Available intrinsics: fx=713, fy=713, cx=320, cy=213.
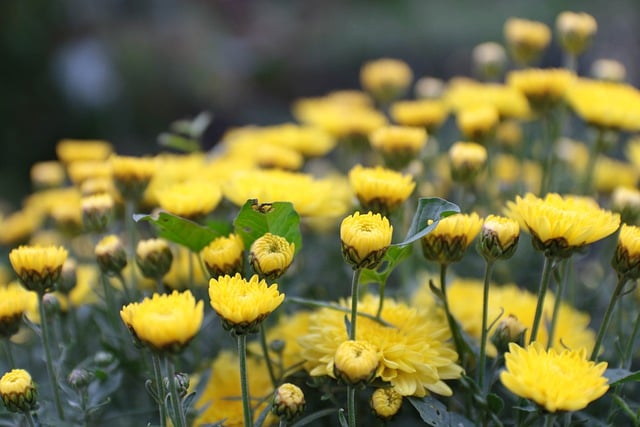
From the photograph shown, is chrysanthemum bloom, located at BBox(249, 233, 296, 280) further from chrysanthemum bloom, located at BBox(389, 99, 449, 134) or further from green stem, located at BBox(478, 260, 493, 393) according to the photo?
chrysanthemum bloom, located at BBox(389, 99, 449, 134)

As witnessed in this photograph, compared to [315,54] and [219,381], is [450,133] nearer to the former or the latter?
[219,381]

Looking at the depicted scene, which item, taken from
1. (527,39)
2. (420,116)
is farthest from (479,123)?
(527,39)

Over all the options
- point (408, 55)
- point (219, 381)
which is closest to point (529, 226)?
point (219, 381)

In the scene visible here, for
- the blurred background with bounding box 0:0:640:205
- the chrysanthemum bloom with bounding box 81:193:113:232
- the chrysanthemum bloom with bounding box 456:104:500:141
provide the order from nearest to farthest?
the chrysanthemum bloom with bounding box 81:193:113:232 → the chrysanthemum bloom with bounding box 456:104:500:141 → the blurred background with bounding box 0:0:640:205

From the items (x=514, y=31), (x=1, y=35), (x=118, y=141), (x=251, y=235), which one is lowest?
(x=118, y=141)

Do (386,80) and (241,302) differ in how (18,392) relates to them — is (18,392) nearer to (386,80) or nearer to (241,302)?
(241,302)

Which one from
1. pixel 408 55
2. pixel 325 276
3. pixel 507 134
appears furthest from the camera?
pixel 408 55

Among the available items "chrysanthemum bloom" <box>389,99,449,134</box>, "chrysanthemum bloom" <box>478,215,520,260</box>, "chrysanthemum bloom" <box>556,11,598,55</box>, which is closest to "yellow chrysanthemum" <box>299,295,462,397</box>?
"chrysanthemum bloom" <box>478,215,520,260</box>
